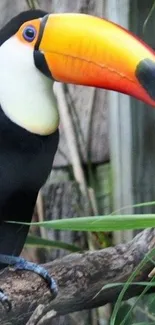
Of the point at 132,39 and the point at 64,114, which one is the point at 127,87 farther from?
the point at 64,114

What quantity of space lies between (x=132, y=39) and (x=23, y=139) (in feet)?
0.75

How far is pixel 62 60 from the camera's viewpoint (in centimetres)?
110

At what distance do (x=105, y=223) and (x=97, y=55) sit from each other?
315mm

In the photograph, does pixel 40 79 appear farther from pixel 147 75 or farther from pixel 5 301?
pixel 5 301

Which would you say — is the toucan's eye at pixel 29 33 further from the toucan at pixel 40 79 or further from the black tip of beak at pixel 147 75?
the black tip of beak at pixel 147 75

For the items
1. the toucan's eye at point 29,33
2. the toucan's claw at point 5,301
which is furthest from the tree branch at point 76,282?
the toucan's eye at point 29,33

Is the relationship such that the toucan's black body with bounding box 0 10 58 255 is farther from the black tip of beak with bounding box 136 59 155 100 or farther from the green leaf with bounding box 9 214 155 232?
the green leaf with bounding box 9 214 155 232

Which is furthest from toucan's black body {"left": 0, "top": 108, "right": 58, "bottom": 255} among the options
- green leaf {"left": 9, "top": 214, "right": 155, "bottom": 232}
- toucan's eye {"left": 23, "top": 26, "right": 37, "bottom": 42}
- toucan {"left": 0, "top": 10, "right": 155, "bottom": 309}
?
green leaf {"left": 9, "top": 214, "right": 155, "bottom": 232}

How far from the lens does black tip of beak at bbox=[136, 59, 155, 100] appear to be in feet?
3.24

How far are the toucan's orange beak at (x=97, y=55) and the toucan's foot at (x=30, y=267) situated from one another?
276 mm

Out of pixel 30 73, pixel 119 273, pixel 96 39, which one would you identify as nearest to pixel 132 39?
pixel 96 39

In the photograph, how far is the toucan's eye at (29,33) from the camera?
3.64 ft

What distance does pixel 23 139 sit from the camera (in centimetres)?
112

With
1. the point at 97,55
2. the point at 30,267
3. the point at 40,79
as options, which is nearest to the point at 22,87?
the point at 40,79
